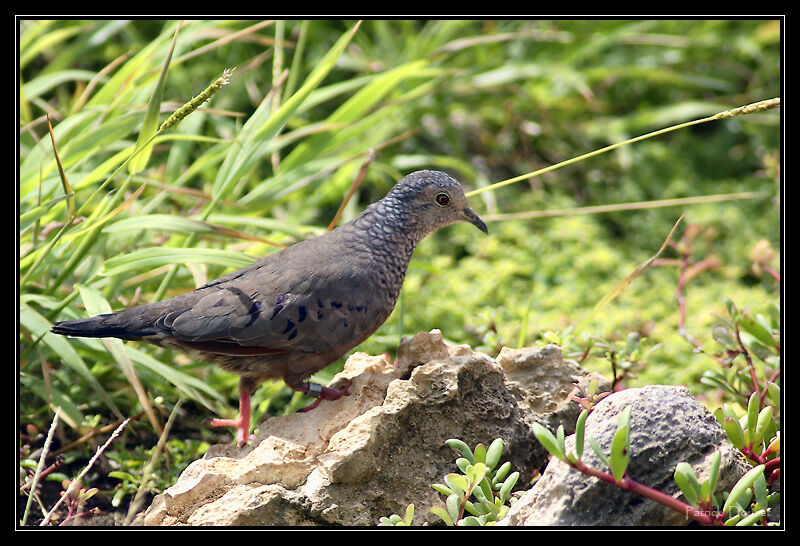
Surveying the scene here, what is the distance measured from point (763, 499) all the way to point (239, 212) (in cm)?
277

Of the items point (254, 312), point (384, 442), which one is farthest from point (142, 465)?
point (384, 442)

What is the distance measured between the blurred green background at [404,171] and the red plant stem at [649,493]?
38.5 inches

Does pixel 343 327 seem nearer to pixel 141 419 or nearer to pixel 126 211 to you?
pixel 141 419

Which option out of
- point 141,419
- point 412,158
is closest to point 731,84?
point 412,158

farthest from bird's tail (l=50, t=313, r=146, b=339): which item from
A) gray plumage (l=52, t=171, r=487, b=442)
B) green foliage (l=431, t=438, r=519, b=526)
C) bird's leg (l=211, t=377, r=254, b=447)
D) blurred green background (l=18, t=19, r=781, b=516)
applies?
green foliage (l=431, t=438, r=519, b=526)

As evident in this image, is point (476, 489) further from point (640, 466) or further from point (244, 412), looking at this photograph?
point (244, 412)

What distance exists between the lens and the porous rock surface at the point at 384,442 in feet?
8.44

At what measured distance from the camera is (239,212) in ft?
13.9

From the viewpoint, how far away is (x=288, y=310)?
9.98ft

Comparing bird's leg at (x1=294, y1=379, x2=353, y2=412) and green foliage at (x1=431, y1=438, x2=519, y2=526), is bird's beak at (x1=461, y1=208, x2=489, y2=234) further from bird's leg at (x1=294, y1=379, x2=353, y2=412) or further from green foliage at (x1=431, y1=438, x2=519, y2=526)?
green foliage at (x1=431, y1=438, x2=519, y2=526)

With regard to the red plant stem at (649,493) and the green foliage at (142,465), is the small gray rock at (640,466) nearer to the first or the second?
the red plant stem at (649,493)

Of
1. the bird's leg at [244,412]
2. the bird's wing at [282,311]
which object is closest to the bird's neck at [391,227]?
the bird's wing at [282,311]

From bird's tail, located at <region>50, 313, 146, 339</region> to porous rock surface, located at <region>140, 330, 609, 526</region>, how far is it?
1.74 feet

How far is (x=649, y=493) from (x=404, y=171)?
3712 mm
